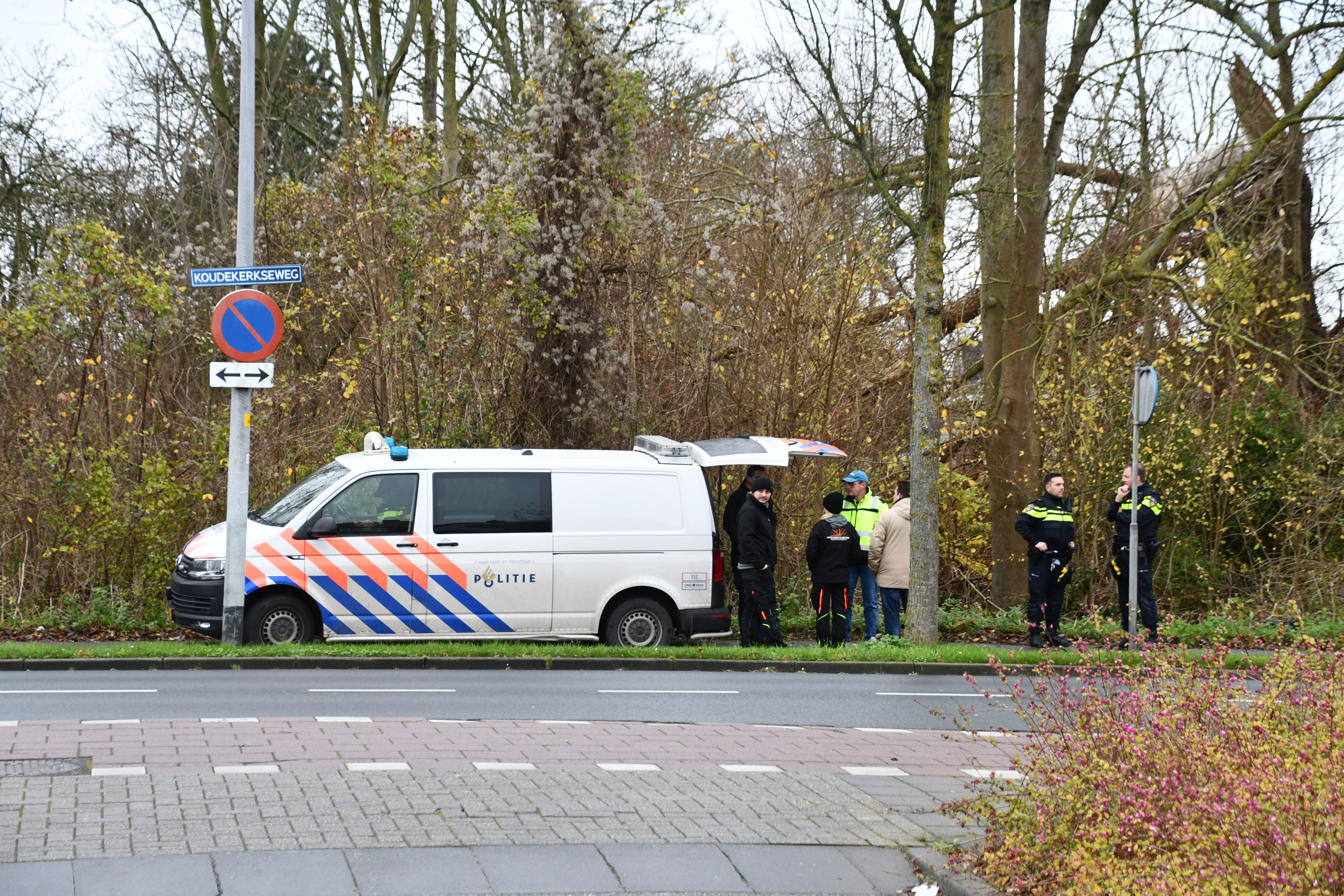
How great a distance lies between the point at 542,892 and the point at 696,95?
19239 mm

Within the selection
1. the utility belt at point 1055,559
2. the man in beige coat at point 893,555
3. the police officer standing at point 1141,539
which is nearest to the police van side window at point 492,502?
the man in beige coat at point 893,555

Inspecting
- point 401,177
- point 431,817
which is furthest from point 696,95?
point 431,817

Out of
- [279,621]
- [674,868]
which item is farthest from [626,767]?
[279,621]

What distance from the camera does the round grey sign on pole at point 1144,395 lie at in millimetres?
13008

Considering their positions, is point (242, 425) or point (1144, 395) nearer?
point (242, 425)

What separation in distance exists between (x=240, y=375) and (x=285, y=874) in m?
8.39

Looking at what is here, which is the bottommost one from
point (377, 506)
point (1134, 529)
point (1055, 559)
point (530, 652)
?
point (530, 652)

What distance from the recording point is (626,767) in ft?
24.5

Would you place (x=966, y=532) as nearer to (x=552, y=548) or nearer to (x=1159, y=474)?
(x=1159, y=474)

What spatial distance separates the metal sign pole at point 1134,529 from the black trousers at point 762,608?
3482 millimetres

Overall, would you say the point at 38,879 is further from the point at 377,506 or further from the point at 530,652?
the point at 377,506

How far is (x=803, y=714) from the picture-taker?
9836mm

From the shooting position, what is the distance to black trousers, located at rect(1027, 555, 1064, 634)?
46.0ft

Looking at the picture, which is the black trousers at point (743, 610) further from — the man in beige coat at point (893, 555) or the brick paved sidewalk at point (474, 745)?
the brick paved sidewalk at point (474, 745)
